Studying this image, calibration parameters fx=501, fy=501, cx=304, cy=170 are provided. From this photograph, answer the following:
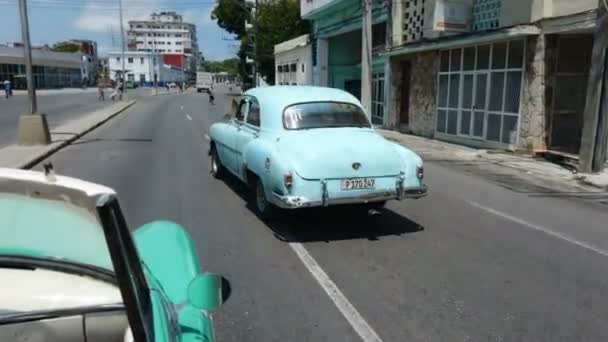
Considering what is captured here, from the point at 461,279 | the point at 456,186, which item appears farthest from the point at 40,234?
the point at 456,186

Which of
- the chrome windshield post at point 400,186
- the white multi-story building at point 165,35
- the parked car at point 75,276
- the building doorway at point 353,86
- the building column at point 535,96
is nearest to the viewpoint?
the parked car at point 75,276

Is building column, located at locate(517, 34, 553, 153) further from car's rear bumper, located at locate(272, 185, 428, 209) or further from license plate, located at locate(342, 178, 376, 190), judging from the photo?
license plate, located at locate(342, 178, 376, 190)

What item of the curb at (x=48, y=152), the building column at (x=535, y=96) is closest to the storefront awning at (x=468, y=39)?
the building column at (x=535, y=96)

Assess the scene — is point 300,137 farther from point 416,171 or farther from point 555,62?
point 555,62

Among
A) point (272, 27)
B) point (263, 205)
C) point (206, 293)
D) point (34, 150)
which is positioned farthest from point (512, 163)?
point (272, 27)

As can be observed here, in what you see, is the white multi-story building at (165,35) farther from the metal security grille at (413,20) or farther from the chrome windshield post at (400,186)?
the chrome windshield post at (400,186)

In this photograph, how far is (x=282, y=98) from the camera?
23.9 ft

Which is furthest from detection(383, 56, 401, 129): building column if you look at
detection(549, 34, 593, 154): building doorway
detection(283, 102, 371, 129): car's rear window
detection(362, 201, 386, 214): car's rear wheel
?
detection(362, 201, 386, 214): car's rear wheel

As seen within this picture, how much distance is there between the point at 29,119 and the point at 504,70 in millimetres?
13226

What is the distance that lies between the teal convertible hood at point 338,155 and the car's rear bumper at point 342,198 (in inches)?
9.0

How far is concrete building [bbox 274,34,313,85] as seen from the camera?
3362 cm

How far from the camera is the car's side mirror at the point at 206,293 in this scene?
84.5 inches

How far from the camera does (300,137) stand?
21.2ft

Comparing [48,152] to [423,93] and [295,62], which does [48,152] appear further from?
[295,62]
